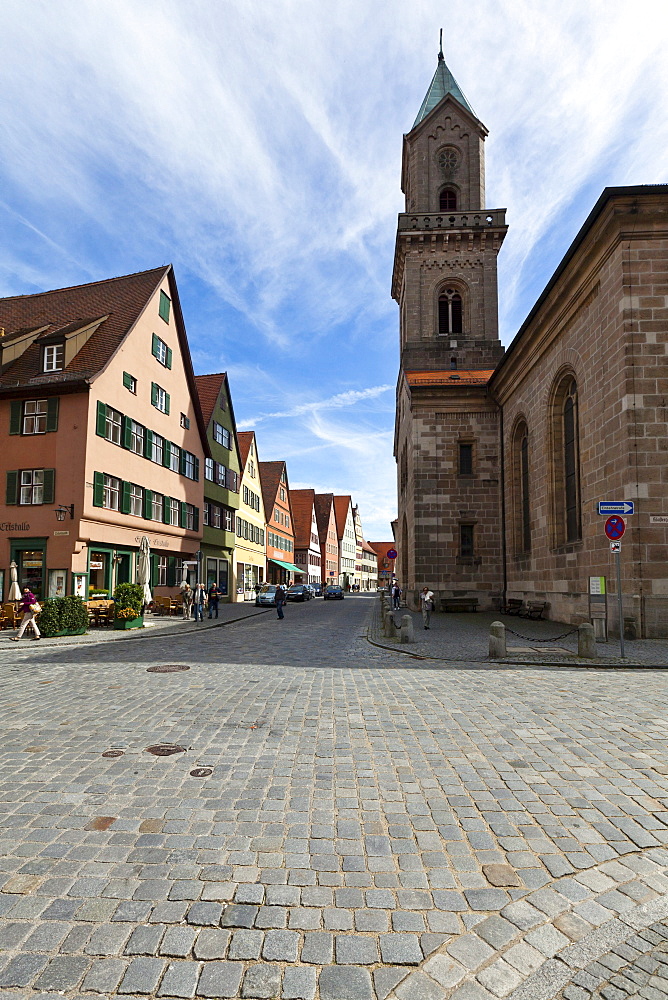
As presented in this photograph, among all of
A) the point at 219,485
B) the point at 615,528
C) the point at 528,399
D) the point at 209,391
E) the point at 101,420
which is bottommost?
the point at 615,528

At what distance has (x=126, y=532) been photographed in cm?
2569

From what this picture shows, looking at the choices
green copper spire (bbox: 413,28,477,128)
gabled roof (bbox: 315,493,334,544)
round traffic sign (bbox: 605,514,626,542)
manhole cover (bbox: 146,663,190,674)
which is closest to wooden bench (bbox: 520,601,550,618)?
round traffic sign (bbox: 605,514,626,542)

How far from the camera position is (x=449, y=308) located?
37.3 m

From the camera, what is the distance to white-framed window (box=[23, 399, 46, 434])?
75.6 feet

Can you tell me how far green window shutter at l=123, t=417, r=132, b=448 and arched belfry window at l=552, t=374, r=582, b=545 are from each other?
53.8 feet

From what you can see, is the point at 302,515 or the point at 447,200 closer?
the point at 447,200

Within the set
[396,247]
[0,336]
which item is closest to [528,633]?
[0,336]

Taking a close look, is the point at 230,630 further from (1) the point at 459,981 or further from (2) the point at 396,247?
(2) the point at 396,247

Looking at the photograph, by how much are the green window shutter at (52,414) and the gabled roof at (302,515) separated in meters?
51.3

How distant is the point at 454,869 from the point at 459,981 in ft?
3.15

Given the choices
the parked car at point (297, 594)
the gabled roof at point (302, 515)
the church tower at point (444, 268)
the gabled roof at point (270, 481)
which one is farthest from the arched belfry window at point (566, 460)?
the gabled roof at point (302, 515)

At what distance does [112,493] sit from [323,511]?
6573 cm

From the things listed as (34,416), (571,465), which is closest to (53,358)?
(34,416)

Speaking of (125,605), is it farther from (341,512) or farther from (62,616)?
(341,512)
